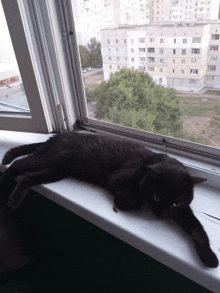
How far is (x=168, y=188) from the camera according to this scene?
0.66 metres

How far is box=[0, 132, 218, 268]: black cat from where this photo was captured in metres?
0.66

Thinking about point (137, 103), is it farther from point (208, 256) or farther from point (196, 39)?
point (208, 256)

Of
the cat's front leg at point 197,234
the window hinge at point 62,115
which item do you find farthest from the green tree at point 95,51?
the cat's front leg at point 197,234

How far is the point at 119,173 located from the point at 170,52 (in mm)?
469

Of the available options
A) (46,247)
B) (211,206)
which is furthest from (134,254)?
(46,247)

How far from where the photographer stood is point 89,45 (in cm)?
99

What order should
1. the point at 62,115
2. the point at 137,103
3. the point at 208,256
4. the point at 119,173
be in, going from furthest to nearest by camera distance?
the point at 62,115 → the point at 137,103 → the point at 119,173 → the point at 208,256

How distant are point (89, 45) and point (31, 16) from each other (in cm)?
25

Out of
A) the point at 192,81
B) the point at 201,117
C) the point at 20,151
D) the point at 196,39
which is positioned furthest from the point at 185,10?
the point at 20,151

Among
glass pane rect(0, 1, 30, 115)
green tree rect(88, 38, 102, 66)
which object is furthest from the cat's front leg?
glass pane rect(0, 1, 30, 115)

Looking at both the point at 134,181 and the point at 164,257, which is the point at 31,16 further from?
the point at 164,257

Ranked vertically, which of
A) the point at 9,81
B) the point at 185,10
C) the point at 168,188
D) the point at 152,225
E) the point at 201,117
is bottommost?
the point at 152,225

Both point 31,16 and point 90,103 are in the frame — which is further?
point 90,103

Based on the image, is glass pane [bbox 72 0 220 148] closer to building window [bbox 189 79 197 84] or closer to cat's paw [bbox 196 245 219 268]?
building window [bbox 189 79 197 84]
